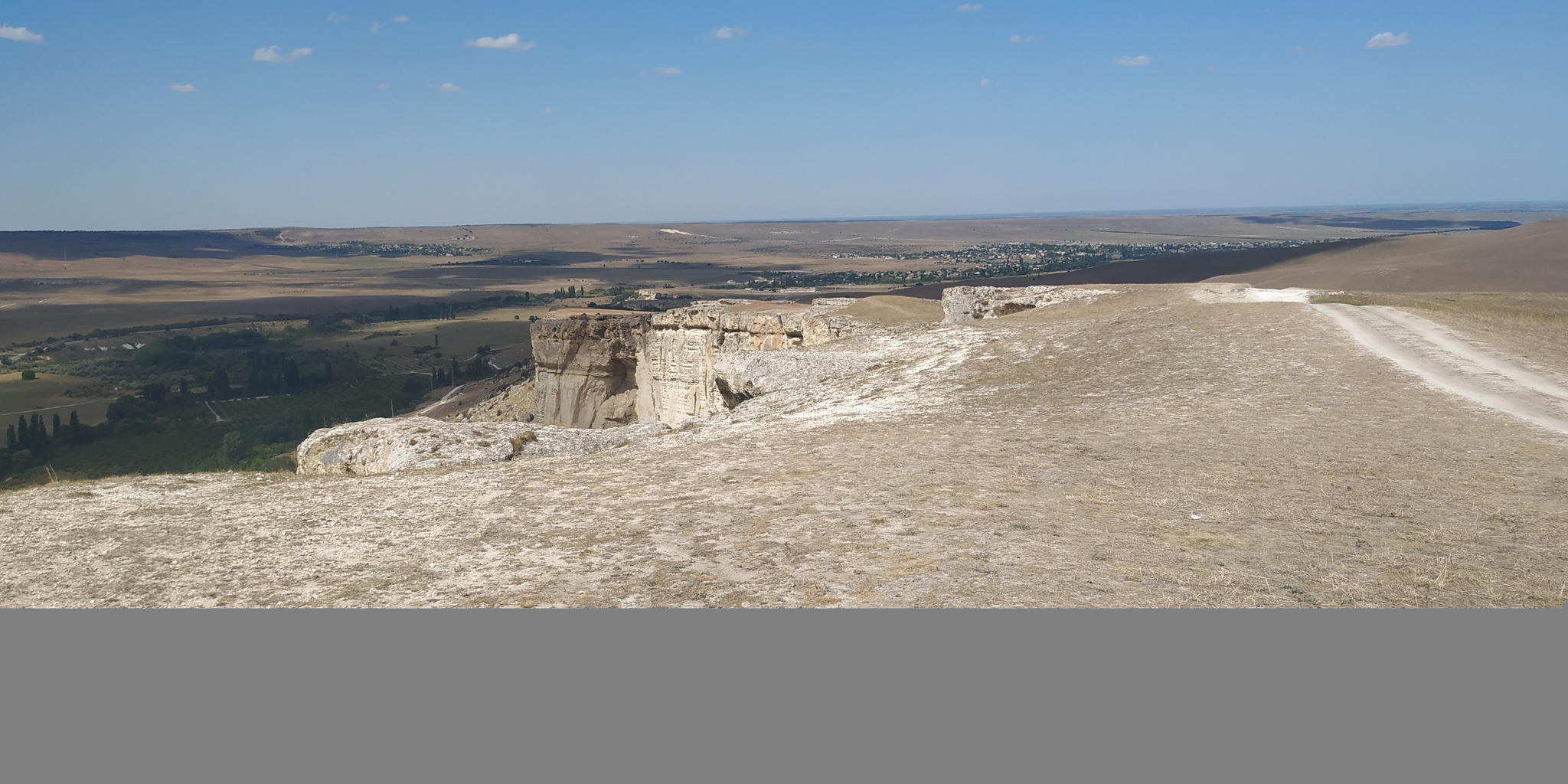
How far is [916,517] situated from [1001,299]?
20879mm

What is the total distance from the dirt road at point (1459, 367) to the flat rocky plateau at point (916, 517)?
0.43 meters

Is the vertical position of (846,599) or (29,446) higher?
(846,599)

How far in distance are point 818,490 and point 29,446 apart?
169ft

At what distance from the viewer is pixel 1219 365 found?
14602mm

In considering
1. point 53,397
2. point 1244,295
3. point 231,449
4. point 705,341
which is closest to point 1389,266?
point 1244,295

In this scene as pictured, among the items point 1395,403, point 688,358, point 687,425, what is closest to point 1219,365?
point 1395,403

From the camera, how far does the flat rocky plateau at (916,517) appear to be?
595 cm

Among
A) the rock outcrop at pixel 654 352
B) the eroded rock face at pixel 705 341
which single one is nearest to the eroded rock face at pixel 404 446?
the rock outcrop at pixel 654 352

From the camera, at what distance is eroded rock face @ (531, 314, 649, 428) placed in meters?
32.8

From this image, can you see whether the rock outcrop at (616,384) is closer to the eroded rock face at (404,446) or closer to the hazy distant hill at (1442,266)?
the eroded rock face at (404,446)

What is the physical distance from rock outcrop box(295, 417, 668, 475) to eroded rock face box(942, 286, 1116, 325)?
16.1 meters

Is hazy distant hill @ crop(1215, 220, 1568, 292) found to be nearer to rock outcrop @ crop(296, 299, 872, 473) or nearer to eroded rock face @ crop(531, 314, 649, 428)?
rock outcrop @ crop(296, 299, 872, 473)

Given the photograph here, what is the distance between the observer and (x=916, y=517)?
24.7 feet

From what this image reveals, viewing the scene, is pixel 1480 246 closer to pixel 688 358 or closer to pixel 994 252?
pixel 688 358
